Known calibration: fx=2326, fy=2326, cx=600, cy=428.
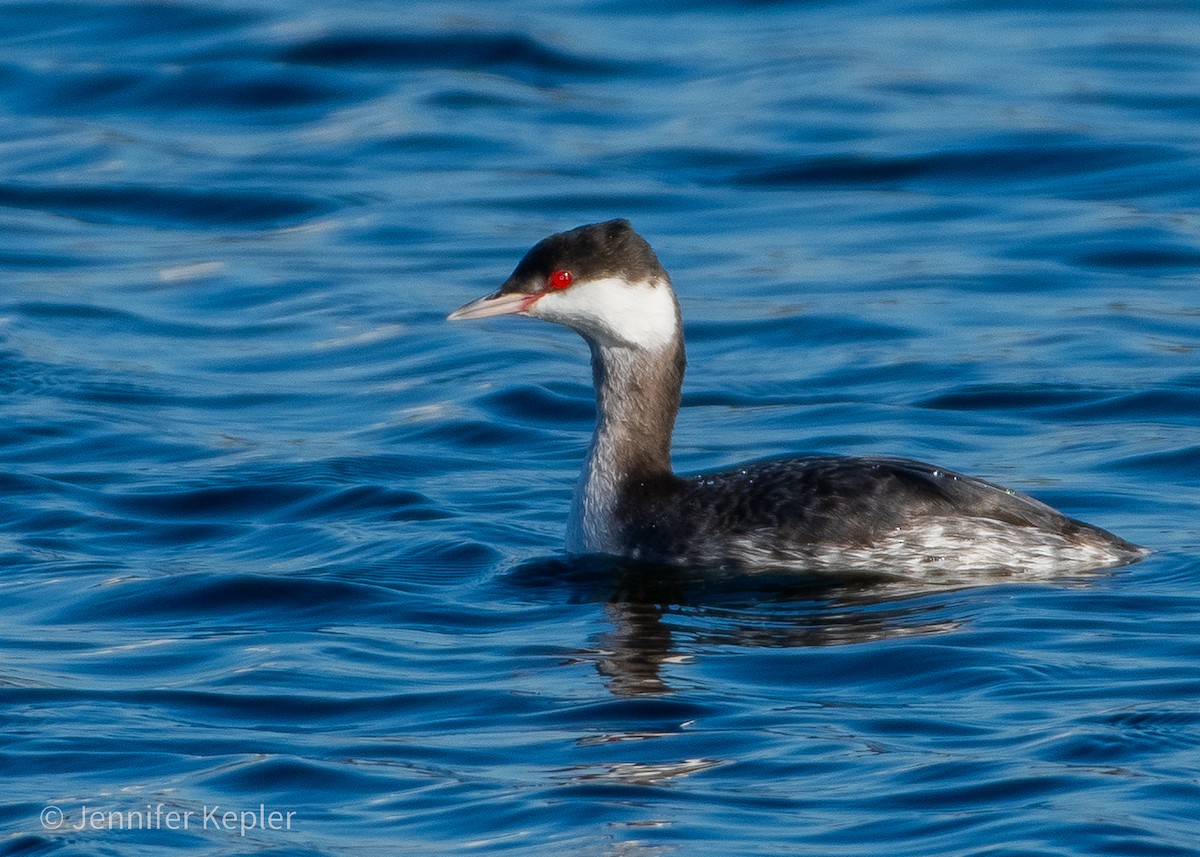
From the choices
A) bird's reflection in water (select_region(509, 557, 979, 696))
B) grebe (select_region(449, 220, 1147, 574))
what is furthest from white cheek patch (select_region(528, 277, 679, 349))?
bird's reflection in water (select_region(509, 557, 979, 696))

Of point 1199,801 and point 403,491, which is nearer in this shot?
point 1199,801

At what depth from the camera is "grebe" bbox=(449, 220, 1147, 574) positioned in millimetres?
9438

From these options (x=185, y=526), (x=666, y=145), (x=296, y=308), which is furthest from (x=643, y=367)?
(x=666, y=145)

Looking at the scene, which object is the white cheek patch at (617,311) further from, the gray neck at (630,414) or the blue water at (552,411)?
the blue water at (552,411)

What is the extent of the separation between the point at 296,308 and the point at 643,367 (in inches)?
215

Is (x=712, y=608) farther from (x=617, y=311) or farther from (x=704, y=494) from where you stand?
(x=617, y=311)

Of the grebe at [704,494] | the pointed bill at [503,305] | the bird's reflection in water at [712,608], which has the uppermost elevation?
the pointed bill at [503,305]

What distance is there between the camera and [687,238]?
54.2 feet

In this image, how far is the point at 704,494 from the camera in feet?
32.4

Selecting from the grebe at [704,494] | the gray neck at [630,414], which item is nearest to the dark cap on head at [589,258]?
the grebe at [704,494]

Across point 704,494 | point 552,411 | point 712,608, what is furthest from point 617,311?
point 552,411

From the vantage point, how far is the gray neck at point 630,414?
10125 millimetres

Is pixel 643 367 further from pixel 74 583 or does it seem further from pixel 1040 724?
pixel 1040 724

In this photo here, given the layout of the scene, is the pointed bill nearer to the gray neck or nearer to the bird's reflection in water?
the gray neck
